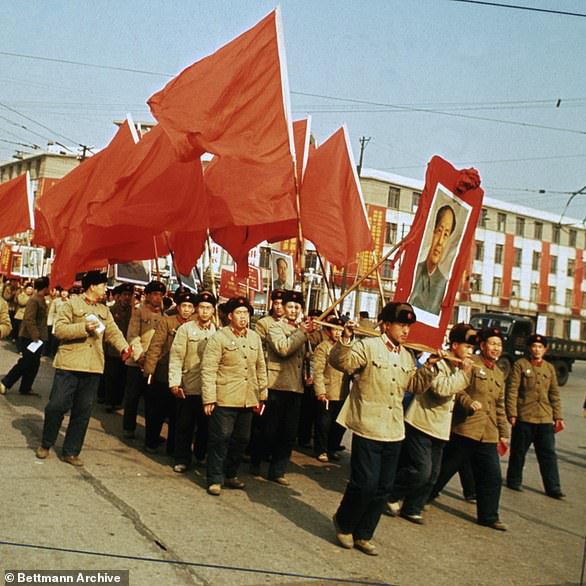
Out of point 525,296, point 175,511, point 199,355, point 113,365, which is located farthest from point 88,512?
point 525,296

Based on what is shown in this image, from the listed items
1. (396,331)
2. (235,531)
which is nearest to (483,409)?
(396,331)

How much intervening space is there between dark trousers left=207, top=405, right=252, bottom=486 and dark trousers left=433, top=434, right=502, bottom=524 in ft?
6.27

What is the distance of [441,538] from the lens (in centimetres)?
605

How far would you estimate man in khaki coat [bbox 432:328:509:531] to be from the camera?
6.60m

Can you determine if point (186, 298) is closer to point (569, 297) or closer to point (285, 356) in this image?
point (285, 356)

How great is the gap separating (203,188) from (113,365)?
10.3ft

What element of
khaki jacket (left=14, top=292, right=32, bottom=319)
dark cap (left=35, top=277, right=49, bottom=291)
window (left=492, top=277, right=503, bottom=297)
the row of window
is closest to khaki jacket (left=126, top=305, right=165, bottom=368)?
dark cap (left=35, top=277, right=49, bottom=291)

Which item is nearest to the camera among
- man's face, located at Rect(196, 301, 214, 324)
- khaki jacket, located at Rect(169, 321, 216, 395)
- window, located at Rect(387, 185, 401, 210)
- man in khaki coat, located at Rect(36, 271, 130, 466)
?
man in khaki coat, located at Rect(36, 271, 130, 466)

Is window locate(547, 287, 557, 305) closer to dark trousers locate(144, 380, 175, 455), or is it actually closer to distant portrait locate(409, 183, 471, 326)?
dark trousers locate(144, 380, 175, 455)

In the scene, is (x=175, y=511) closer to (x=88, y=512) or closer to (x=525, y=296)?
(x=88, y=512)

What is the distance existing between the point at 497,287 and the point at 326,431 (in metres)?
55.9

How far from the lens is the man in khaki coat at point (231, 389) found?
6.67 m

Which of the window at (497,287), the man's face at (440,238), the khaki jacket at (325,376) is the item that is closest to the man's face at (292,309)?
the khaki jacket at (325,376)

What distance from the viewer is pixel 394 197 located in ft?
182
